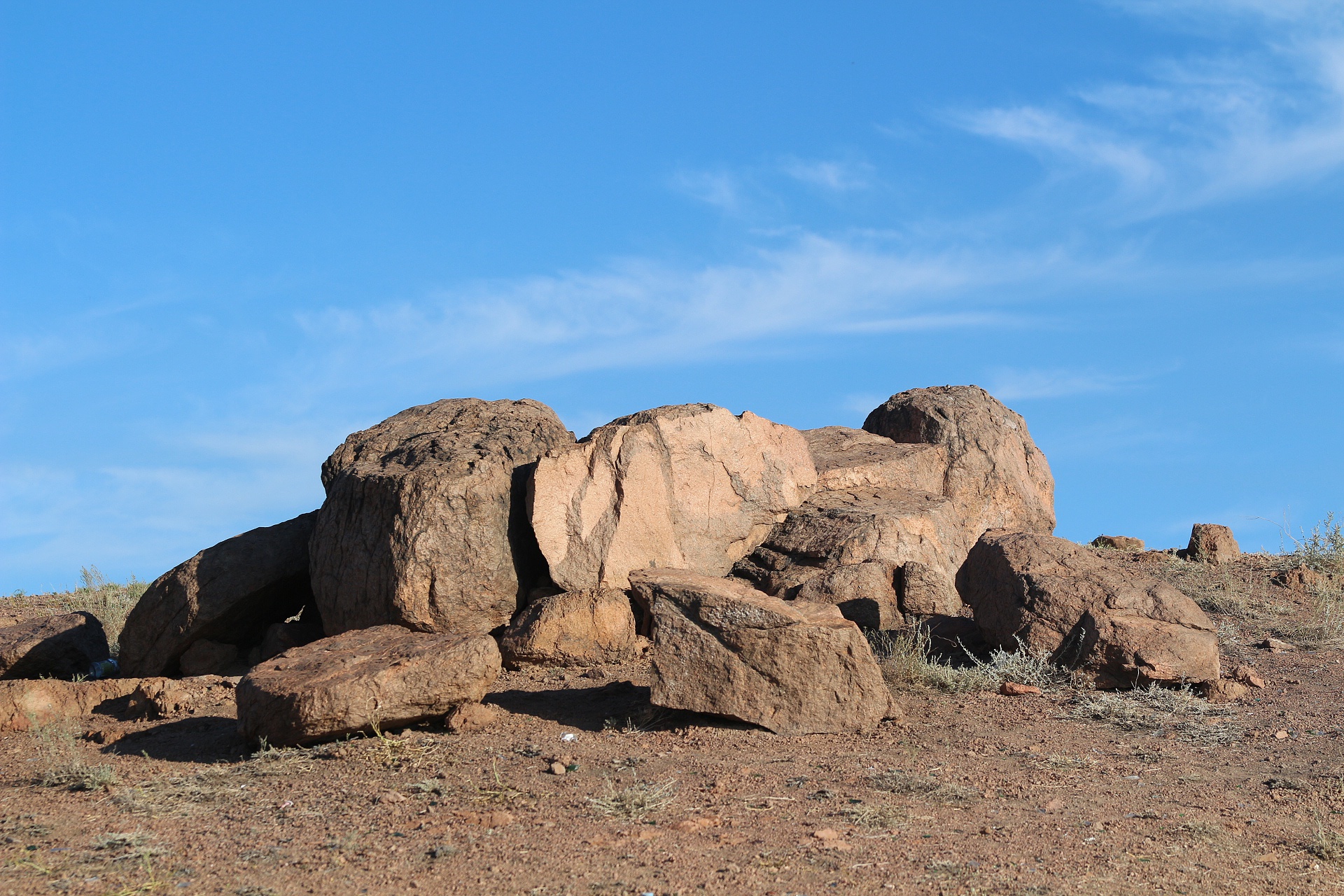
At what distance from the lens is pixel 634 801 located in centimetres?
557

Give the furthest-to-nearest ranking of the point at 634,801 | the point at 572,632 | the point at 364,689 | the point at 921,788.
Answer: the point at 572,632
the point at 364,689
the point at 921,788
the point at 634,801

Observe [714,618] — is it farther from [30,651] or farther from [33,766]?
[30,651]

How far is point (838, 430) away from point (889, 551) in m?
2.81

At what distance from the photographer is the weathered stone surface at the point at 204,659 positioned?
9.67 meters

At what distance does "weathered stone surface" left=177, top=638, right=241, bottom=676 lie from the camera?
967 cm

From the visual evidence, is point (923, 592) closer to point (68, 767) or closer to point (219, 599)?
point (219, 599)

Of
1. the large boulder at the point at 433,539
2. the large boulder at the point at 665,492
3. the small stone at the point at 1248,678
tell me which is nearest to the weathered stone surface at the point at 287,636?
the large boulder at the point at 433,539

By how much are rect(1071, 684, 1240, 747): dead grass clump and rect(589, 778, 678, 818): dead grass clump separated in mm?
3121

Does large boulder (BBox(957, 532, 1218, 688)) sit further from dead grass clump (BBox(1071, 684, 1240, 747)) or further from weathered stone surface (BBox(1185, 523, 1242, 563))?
weathered stone surface (BBox(1185, 523, 1242, 563))

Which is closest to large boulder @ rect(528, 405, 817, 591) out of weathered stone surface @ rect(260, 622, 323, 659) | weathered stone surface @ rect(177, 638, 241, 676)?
weathered stone surface @ rect(260, 622, 323, 659)

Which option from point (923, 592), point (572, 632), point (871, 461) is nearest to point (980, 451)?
point (871, 461)

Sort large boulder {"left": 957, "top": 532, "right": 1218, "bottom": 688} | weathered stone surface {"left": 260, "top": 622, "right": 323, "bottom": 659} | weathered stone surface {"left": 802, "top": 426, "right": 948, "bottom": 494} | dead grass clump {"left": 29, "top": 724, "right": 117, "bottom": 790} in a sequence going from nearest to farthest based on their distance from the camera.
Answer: dead grass clump {"left": 29, "top": 724, "right": 117, "bottom": 790} → large boulder {"left": 957, "top": 532, "right": 1218, "bottom": 688} → weathered stone surface {"left": 260, "top": 622, "right": 323, "bottom": 659} → weathered stone surface {"left": 802, "top": 426, "right": 948, "bottom": 494}

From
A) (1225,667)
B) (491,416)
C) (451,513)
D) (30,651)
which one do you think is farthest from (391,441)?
(1225,667)

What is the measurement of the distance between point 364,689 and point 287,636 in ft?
11.2
